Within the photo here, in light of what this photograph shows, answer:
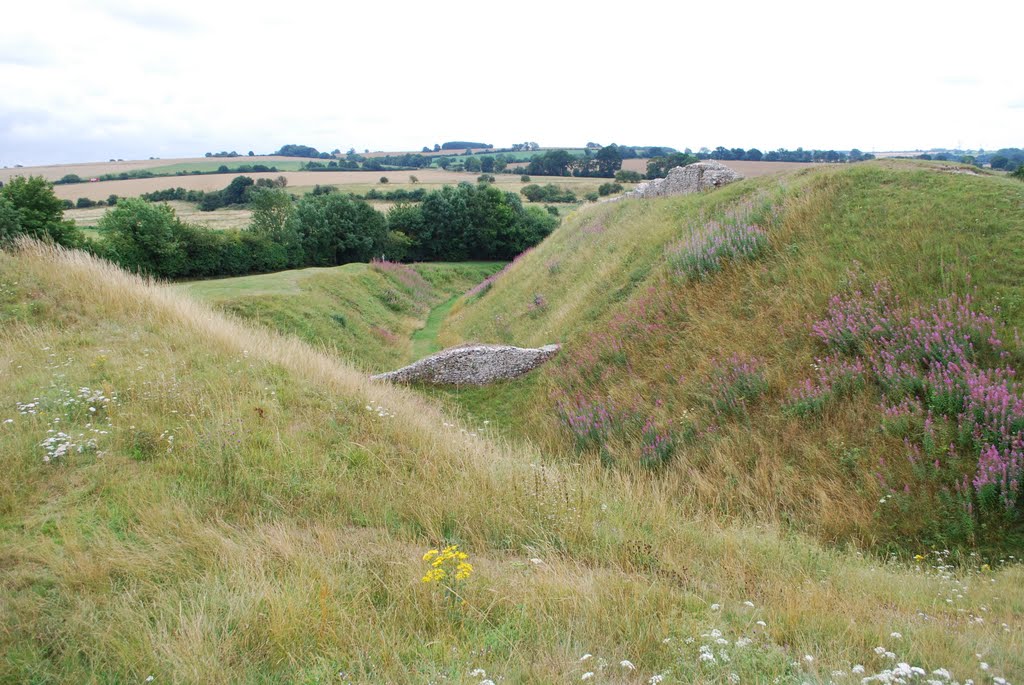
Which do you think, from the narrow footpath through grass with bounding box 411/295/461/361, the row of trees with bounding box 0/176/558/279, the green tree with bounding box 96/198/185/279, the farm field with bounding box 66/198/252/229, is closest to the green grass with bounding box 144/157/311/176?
the farm field with bounding box 66/198/252/229

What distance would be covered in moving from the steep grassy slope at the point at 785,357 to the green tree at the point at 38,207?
1096 inches

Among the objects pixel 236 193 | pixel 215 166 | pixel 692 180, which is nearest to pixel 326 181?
pixel 236 193

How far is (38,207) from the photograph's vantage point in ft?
98.2

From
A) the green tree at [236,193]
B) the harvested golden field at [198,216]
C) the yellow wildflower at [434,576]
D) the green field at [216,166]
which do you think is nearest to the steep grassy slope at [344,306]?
the yellow wildflower at [434,576]

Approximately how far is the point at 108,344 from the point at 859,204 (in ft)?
46.2

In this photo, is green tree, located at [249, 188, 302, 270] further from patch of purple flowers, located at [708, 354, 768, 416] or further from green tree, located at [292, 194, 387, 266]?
patch of purple flowers, located at [708, 354, 768, 416]

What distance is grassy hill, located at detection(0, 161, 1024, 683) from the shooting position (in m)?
3.18

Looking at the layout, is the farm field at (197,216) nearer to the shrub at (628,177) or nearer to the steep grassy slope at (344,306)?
the steep grassy slope at (344,306)

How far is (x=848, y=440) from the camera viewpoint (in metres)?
7.19

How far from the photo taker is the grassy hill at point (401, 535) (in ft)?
10.4

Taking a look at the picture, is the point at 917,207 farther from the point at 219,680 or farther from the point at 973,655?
the point at 219,680

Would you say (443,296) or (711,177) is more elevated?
(711,177)

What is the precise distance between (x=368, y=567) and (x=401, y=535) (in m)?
0.69

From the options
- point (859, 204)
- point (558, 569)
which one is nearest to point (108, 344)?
point (558, 569)
